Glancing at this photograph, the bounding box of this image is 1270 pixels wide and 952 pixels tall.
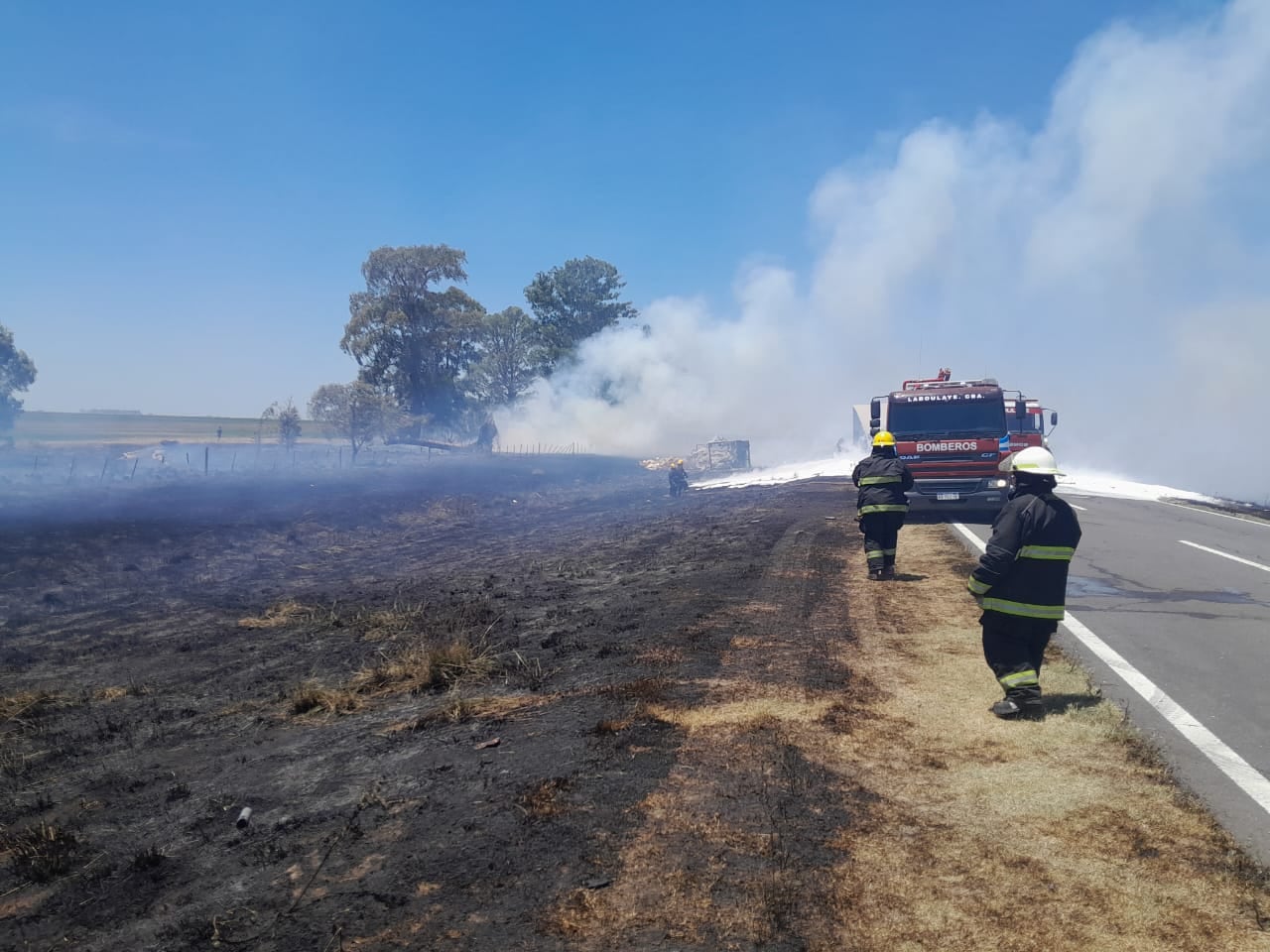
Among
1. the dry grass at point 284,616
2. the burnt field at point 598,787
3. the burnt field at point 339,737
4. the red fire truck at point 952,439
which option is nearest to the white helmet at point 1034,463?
the burnt field at point 598,787

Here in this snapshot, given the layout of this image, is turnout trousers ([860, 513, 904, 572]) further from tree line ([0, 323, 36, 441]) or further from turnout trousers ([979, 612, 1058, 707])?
tree line ([0, 323, 36, 441])

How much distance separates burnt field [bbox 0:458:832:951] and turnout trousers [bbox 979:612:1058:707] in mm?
1273

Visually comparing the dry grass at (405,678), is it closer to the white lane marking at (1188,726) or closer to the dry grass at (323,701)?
the dry grass at (323,701)

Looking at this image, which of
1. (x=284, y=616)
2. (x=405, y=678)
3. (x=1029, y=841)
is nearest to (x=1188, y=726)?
(x=1029, y=841)

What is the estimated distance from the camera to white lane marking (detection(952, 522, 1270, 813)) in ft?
15.9

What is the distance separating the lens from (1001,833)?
13.9ft

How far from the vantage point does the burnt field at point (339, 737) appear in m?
3.98

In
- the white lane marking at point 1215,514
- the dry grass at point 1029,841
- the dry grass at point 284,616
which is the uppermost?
the white lane marking at point 1215,514

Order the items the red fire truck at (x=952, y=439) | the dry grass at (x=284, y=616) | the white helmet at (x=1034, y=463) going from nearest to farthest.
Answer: the white helmet at (x=1034, y=463) → the dry grass at (x=284, y=616) → the red fire truck at (x=952, y=439)

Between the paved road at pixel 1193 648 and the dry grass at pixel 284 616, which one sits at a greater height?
the paved road at pixel 1193 648

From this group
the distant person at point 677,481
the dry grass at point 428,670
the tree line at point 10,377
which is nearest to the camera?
the dry grass at point 428,670

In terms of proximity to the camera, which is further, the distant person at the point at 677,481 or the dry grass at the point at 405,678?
the distant person at the point at 677,481

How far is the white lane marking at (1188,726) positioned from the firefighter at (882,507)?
2.56m

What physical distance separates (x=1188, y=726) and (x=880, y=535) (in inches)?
206
